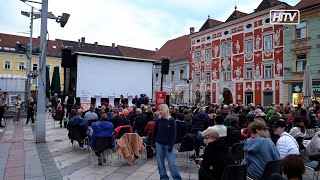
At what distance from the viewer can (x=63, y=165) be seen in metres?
7.48

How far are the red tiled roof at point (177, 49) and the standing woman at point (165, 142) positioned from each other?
106 ft

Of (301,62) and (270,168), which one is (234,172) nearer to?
(270,168)

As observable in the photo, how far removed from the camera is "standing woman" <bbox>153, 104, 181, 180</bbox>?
18.7ft

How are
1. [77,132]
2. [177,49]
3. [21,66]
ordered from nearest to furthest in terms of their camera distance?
1. [77,132]
2. [177,49]
3. [21,66]

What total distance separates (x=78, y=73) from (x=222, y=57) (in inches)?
622

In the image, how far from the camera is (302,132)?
22.5 feet

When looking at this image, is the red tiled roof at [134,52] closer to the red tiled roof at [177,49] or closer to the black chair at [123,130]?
the red tiled roof at [177,49]

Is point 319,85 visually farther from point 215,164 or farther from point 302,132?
point 215,164

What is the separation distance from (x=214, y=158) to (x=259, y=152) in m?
0.76

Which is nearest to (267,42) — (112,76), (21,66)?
(112,76)

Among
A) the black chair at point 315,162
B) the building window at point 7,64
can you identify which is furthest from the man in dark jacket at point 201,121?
the building window at point 7,64

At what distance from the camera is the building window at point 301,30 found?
79.9ft

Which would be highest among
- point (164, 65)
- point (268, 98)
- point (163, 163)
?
point (164, 65)

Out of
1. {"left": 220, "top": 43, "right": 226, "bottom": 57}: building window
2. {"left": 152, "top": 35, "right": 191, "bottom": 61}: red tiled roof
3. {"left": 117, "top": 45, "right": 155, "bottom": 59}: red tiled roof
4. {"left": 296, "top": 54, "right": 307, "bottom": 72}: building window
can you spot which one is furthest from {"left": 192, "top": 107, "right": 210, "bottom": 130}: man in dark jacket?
{"left": 117, "top": 45, "right": 155, "bottom": 59}: red tiled roof
